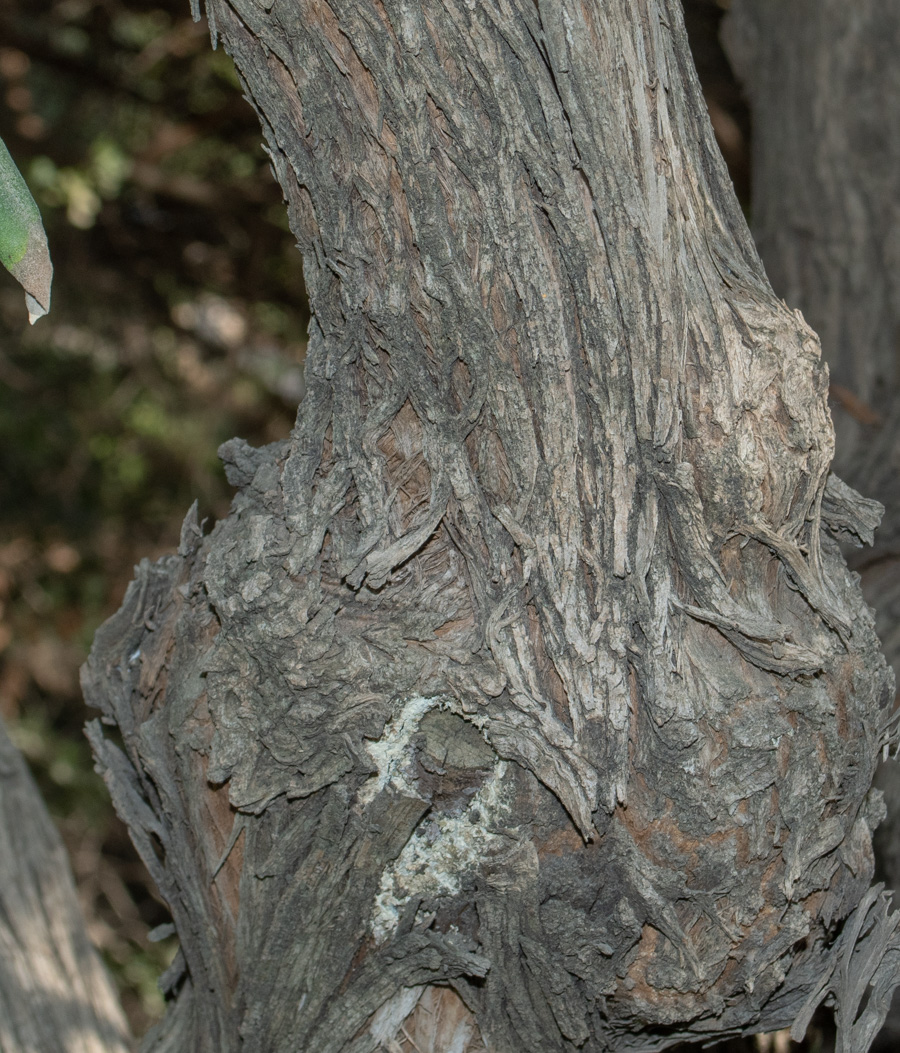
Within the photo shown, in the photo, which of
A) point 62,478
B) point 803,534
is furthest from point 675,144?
point 62,478

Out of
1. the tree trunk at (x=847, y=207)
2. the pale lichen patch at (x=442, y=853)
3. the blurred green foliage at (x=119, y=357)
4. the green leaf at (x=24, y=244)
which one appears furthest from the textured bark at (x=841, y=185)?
the blurred green foliage at (x=119, y=357)

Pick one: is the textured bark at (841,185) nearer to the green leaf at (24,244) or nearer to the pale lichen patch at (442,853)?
the pale lichen patch at (442,853)

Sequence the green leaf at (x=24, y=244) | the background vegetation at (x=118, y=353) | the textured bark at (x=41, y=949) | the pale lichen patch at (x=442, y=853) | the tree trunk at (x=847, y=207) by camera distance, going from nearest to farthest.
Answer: the green leaf at (x=24, y=244) → the pale lichen patch at (x=442, y=853) → the textured bark at (x=41, y=949) → the tree trunk at (x=847, y=207) → the background vegetation at (x=118, y=353)

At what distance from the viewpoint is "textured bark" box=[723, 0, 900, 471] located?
1499 millimetres

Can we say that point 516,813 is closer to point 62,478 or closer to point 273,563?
point 273,563

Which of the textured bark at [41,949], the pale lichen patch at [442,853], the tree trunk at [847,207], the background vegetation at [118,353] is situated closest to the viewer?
the pale lichen patch at [442,853]

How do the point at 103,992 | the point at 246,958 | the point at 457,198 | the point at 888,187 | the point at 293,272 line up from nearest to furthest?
the point at 457,198, the point at 246,958, the point at 103,992, the point at 888,187, the point at 293,272

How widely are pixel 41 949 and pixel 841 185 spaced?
148cm

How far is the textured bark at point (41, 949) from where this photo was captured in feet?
3.81

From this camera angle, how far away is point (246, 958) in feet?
2.84

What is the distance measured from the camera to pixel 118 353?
2721mm

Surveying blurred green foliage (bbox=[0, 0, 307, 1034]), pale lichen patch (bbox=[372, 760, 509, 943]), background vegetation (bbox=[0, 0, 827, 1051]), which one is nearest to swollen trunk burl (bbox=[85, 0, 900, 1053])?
pale lichen patch (bbox=[372, 760, 509, 943])

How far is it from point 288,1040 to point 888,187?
4.40 ft

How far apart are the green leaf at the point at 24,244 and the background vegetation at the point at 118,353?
5.83 ft
